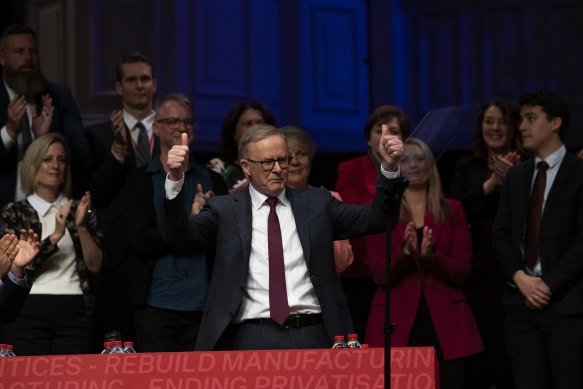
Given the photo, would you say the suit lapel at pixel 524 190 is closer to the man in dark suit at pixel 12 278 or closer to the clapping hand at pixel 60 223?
the clapping hand at pixel 60 223

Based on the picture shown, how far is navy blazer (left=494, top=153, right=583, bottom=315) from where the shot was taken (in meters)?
5.47

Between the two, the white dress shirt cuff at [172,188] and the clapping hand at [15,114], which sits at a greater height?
the clapping hand at [15,114]

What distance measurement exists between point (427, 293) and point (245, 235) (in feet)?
4.14

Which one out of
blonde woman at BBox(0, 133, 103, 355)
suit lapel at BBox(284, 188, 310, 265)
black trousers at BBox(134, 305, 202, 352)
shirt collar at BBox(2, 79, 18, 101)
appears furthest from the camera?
shirt collar at BBox(2, 79, 18, 101)

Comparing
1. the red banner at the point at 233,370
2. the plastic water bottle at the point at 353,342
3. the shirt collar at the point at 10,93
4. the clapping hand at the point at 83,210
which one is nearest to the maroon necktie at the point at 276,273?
the plastic water bottle at the point at 353,342

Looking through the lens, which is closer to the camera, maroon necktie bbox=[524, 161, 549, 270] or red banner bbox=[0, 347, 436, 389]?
red banner bbox=[0, 347, 436, 389]

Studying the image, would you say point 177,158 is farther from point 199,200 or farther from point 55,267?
point 55,267

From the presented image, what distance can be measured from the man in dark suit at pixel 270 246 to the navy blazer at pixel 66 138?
1598mm

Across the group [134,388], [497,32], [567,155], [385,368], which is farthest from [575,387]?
[497,32]

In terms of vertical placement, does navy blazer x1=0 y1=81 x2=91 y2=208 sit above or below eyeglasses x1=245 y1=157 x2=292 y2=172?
above

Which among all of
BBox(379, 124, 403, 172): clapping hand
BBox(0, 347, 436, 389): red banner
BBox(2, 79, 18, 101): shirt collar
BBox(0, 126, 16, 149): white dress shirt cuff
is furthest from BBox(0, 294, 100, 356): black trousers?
BBox(379, 124, 403, 172): clapping hand

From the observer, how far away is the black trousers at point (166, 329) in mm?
5215

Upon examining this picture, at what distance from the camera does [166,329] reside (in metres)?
5.23

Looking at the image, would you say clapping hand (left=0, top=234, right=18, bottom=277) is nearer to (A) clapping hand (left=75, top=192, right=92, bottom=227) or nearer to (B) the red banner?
(B) the red banner
